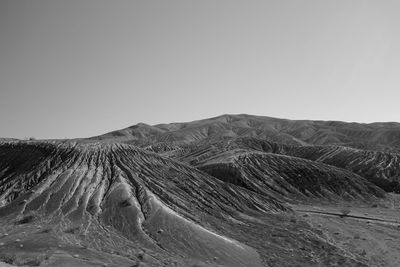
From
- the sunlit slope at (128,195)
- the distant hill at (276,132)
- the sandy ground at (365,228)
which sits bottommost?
the sandy ground at (365,228)

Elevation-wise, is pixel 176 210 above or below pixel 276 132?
below

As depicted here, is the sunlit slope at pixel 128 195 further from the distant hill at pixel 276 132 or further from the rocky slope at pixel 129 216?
the distant hill at pixel 276 132

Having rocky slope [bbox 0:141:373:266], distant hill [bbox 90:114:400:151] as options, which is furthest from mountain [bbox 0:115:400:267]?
distant hill [bbox 90:114:400:151]

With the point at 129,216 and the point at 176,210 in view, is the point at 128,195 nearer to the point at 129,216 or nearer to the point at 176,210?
the point at 129,216

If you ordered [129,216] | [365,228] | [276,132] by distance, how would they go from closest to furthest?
[129,216] < [365,228] < [276,132]

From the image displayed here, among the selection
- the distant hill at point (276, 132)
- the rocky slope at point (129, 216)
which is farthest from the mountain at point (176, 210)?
the distant hill at point (276, 132)

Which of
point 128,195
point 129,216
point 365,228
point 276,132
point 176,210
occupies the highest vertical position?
point 276,132

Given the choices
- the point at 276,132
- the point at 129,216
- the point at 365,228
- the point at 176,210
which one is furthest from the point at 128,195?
the point at 276,132

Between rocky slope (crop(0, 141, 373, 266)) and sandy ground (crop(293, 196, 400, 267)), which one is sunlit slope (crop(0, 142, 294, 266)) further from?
sandy ground (crop(293, 196, 400, 267))

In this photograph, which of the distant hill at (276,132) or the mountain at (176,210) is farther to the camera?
the distant hill at (276,132)

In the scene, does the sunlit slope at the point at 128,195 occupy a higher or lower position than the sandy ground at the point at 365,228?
higher

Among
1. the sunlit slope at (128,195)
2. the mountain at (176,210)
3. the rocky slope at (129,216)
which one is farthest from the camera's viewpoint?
the sunlit slope at (128,195)

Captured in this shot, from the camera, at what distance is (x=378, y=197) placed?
53.6 meters

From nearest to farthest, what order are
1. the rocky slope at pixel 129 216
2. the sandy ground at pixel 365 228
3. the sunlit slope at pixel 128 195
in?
the rocky slope at pixel 129 216
the sunlit slope at pixel 128 195
the sandy ground at pixel 365 228
